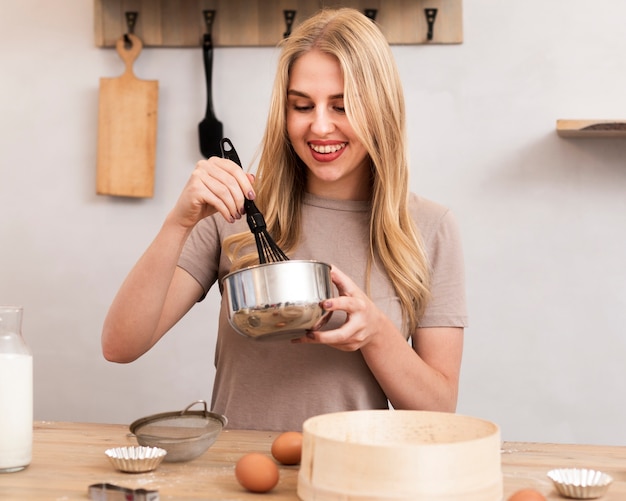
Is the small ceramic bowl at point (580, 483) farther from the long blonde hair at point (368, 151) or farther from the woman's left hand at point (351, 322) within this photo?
the long blonde hair at point (368, 151)

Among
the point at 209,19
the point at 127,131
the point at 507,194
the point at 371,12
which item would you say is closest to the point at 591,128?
the point at 507,194

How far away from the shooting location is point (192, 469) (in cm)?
112

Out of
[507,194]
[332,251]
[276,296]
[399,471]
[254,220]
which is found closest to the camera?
[399,471]

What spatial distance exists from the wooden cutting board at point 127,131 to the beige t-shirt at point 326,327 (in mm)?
829

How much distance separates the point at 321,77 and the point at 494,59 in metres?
0.95

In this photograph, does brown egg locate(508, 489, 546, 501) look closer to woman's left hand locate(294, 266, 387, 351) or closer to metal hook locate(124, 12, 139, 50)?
woman's left hand locate(294, 266, 387, 351)

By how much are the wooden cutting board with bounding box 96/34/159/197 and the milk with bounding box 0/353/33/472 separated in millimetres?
1374

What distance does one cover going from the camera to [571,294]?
89.8 inches

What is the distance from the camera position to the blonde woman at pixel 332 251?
147 cm

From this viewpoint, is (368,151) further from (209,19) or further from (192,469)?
(209,19)

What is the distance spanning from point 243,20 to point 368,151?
1.04 meters

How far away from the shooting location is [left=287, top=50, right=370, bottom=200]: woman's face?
149cm

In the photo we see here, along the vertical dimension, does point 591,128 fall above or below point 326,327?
above

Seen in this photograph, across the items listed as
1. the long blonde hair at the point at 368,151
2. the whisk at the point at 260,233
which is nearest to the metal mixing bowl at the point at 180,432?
the whisk at the point at 260,233
